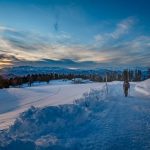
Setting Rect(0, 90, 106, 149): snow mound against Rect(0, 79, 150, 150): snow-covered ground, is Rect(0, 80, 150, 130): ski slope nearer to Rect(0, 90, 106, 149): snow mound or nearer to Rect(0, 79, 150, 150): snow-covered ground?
Rect(0, 90, 106, 149): snow mound

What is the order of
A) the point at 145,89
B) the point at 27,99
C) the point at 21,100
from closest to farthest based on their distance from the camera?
the point at 21,100, the point at 27,99, the point at 145,89

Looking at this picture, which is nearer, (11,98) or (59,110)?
(59,110)

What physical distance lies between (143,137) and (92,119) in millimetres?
4247

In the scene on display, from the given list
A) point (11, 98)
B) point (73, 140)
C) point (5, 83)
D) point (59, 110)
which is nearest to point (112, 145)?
point (73, 140)

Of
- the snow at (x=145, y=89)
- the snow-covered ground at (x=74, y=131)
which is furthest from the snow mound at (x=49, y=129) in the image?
the snow at (x=145, y=89)

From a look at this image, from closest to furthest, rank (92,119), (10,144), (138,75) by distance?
1. (10,144)
2. (92,119)
3. (138,75)

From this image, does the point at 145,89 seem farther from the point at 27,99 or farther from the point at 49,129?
the point at 49,129

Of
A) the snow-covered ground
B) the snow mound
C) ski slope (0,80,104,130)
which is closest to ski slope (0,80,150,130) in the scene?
ski slope (0,80,104,130)

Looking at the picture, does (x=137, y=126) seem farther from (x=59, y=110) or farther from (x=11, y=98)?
(x=11, y=98)

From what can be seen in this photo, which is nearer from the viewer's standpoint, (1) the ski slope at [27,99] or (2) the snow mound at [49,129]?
(2) the snow mound at [49,129]

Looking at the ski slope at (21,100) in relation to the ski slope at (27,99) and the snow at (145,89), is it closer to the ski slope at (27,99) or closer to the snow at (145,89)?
the ski slope at (27,99)

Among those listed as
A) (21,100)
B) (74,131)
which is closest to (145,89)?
(21,100)

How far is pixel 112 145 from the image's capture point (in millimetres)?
9719

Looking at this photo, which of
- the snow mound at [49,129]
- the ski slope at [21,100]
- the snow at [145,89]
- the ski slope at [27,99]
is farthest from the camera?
the snow at [145,89]
